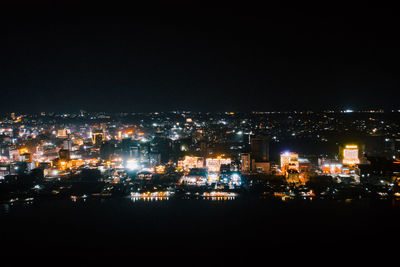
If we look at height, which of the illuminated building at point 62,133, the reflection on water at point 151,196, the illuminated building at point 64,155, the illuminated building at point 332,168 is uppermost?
the illuminated building at point 62,133

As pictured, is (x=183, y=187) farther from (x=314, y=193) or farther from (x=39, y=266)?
(x=39, y=266)

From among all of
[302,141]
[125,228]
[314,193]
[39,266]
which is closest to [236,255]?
[125,228]

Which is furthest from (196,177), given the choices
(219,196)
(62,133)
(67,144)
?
(62,133)

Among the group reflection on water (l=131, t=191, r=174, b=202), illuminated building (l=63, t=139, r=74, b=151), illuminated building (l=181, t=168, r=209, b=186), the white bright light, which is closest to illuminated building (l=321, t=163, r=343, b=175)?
illuminated building (l=181, t=168, r=209, b=186)

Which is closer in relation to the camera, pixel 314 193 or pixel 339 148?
pixel 314 193

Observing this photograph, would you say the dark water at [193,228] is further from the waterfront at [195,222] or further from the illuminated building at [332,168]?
the illuminated building at [332,168]

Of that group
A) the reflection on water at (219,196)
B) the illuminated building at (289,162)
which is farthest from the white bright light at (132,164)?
the illuminated building at (289,162)

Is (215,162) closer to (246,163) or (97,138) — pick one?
(246,163)
